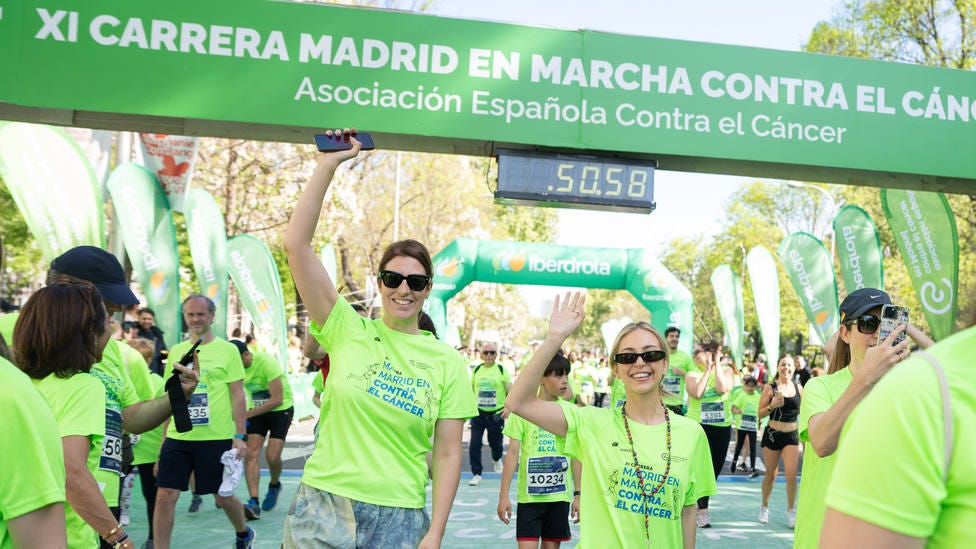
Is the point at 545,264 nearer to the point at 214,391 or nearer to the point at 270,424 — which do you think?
the point at 270,424

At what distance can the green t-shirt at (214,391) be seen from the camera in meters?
6.84

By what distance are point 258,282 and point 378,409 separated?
1280 centimetres

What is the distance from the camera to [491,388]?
496 inches

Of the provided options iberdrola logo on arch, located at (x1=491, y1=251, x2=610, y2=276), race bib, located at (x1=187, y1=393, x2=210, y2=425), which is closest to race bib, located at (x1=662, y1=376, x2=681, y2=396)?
race bib, located at (x1=187, y1=393, x2=210, y2=425)

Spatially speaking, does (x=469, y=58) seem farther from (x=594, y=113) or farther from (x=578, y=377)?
(x=578, y=377)

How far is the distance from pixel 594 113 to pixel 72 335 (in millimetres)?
5134

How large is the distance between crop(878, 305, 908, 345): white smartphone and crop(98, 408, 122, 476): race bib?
10.3ft

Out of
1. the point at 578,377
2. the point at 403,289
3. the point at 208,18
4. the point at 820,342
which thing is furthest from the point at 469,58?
the point at 578,377

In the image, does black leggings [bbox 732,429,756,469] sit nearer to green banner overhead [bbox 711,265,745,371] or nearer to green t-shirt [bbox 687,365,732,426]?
green t-shirt [bbox 687,365,732,426]

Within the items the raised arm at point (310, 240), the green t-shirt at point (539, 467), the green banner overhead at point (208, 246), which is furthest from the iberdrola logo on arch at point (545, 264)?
the raised arm at point (310, 240)

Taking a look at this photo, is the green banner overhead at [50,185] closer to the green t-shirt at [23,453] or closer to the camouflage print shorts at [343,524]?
the camouflage print shorts at [343,524]

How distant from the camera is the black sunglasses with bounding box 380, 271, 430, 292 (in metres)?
3.32

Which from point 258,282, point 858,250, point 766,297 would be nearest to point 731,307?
point 766,297

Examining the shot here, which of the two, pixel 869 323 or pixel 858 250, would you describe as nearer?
pixel 869 323
